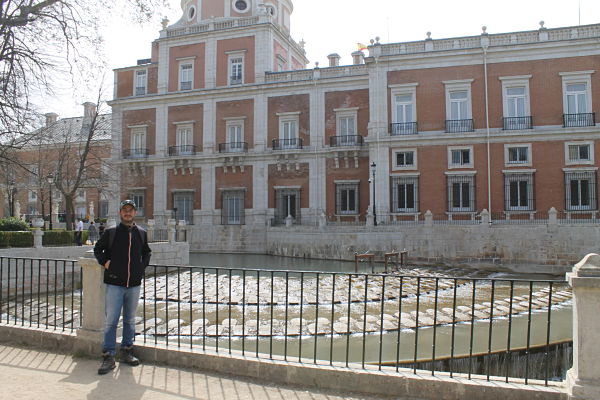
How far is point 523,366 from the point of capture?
8.27 meters

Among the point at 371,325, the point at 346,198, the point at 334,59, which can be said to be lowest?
the point at 371,325

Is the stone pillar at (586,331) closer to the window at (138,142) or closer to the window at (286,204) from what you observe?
the window at (286,204)

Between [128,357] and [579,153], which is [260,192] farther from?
[128,357]

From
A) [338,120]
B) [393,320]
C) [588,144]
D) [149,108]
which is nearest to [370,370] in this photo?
[393,320]

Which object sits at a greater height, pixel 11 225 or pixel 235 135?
pixel 235 135

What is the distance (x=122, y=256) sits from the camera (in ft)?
18.8

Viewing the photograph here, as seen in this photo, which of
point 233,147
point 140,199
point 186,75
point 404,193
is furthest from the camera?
point 140,199

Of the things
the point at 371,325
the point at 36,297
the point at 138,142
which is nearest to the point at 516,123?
the point at 371,325

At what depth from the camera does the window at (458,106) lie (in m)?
26.6

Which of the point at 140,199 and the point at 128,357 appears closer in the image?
the point at 128,357

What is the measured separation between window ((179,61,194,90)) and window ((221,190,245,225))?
8549 mm

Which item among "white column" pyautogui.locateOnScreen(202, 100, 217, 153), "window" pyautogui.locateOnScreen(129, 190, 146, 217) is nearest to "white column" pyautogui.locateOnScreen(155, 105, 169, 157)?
"white column" pyautogui.locateOnScreen(202, 100, 217, 153)

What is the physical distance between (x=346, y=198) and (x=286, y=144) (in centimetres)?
548

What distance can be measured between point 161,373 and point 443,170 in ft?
77.3
